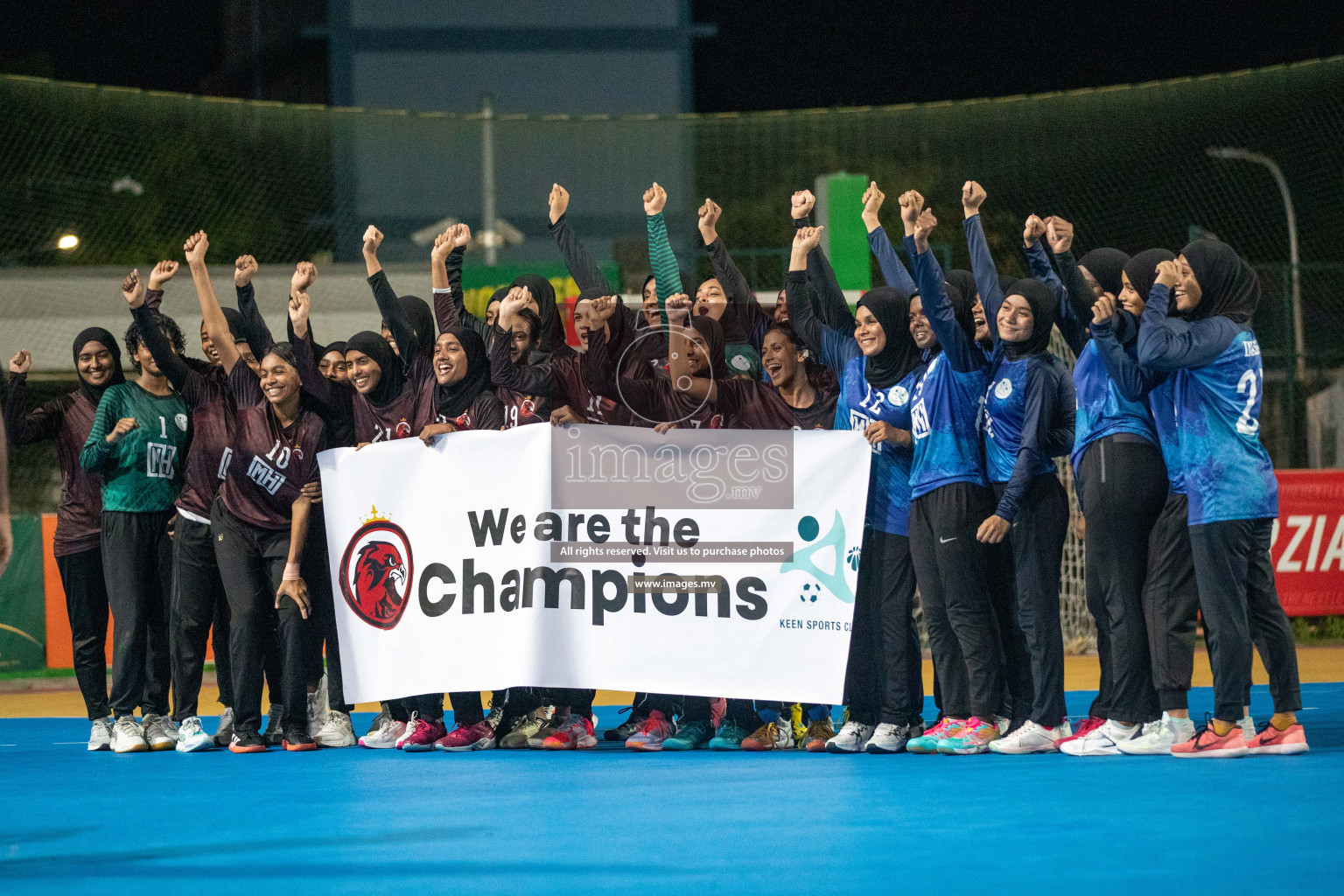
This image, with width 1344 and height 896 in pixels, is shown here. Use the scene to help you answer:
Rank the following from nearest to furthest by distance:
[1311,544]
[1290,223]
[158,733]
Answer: [158,733]
[1311,544]
[1290,223]

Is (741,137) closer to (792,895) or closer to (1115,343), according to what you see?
(1115,343)

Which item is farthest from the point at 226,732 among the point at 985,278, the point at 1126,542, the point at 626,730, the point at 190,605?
the point at 1126,542

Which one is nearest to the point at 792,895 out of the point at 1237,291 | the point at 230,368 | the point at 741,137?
the point at 1237,291

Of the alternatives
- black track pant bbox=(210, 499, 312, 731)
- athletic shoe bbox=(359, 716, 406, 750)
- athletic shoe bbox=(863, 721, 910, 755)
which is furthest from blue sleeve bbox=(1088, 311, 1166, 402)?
black track pant bbox=(210, 499, 312, 731)

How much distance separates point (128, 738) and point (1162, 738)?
4.77m

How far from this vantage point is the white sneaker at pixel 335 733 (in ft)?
23.4

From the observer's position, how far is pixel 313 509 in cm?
726

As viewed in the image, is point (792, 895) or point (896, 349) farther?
point (896, 349)

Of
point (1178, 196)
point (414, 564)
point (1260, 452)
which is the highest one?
point (1178, 196)

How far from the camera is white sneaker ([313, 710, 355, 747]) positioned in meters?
7.14

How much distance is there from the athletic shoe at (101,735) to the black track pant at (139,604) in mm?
84

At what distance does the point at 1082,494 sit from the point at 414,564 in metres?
3.11

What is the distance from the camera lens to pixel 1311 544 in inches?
488

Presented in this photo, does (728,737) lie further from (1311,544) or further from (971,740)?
(1311,544)
